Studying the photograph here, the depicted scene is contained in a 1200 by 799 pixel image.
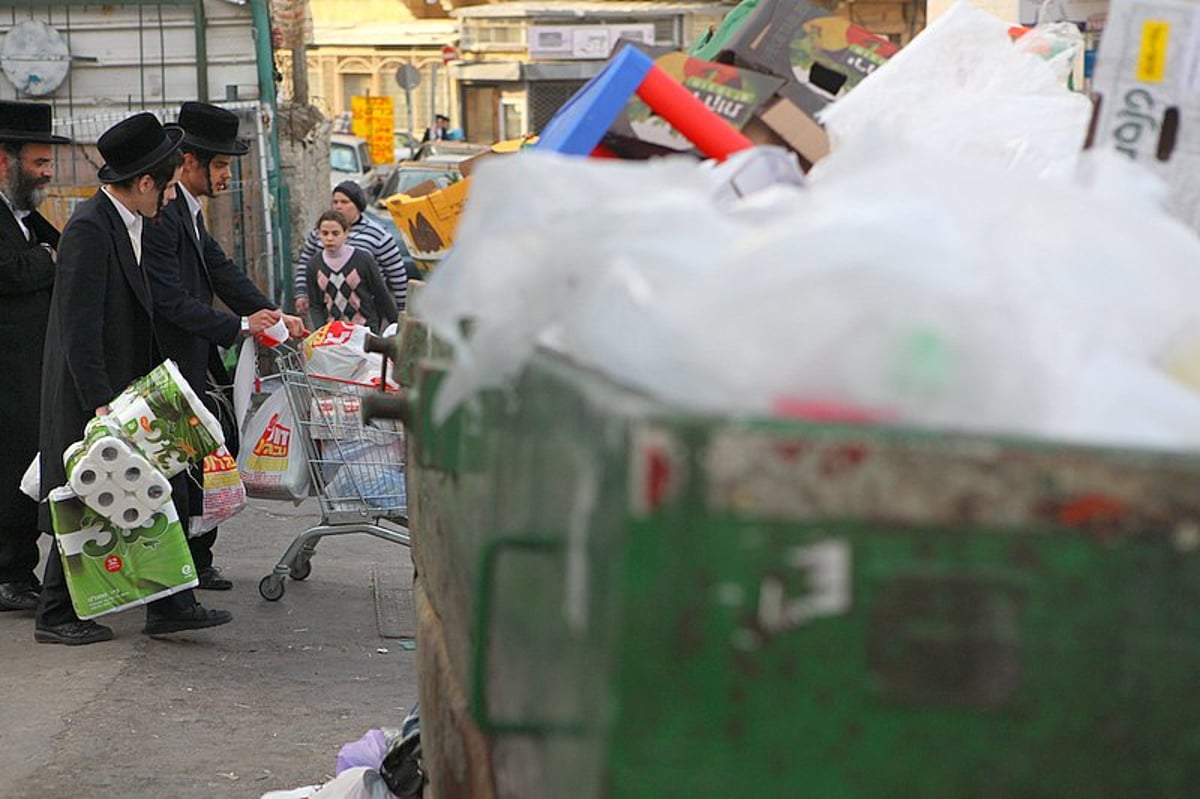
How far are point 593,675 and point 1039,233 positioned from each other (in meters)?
0.66

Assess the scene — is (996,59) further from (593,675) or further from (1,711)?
(1,711)

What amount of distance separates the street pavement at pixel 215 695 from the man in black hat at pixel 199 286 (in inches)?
19.1

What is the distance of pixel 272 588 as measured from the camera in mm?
7512

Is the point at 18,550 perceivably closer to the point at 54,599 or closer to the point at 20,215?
the point at 54,599

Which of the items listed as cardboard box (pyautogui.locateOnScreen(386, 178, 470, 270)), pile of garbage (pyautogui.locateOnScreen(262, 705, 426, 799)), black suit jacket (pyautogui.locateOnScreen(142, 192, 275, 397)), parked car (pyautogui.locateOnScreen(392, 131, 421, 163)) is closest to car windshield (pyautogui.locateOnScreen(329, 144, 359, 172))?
parked car (pyautogui.locateOnScreen(392, 131, 421, 163))

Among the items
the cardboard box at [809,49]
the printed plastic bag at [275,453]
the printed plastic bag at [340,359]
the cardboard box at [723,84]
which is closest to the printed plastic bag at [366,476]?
the printed plastic bag at [275,453]

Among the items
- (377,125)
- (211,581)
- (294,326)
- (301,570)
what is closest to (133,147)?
(294,326)

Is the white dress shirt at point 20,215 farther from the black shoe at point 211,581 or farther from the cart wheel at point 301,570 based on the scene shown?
the cart wheel at point 301,570

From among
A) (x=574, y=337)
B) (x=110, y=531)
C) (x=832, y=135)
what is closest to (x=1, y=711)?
(x=110, y=531)

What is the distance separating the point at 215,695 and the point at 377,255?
15.9ft

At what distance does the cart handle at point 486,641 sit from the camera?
187cm

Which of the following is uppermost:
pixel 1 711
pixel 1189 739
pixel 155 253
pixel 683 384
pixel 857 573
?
pixel 683 384

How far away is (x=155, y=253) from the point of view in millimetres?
7062

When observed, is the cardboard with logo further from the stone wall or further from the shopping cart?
the stone wall
